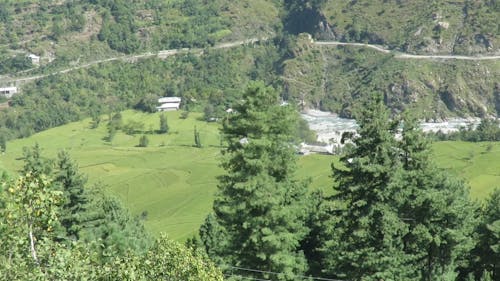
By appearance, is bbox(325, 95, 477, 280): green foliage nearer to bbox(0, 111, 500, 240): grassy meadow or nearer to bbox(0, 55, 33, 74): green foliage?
bbox(0, 111, 500, 240): grassy meadow

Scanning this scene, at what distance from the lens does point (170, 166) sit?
359 feet

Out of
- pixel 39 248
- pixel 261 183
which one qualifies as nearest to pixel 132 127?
pixel 261 183

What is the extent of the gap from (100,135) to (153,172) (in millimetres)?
41254

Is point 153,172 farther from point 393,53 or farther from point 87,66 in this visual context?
point 393,53

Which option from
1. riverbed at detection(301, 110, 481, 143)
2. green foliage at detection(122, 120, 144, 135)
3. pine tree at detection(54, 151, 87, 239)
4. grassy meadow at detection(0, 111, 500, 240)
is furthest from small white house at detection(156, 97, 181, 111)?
pine tree at detection(54, 151, 87, 239)

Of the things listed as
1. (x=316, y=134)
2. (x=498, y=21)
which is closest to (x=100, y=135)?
(x=316, y=134)

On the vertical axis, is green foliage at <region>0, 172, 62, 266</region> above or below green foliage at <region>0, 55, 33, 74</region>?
above

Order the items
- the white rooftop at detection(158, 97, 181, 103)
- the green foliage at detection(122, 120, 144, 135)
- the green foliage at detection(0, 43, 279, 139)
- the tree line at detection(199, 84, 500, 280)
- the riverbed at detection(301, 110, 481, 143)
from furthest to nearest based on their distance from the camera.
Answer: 1. the white rooftop at detection(158, 97, 181, 103)
2. the green foliage at detection(0, 43, 279, 139)
3. the riverbed at detection(301, 110, 481, 143)
4. the green foliage at detection(122, 120, 144, 135)
5. the tree line at detection(199, 84, 500, 280)

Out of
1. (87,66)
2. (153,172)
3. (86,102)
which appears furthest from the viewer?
(87,66)

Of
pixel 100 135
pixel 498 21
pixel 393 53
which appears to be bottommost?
pixel 100 135

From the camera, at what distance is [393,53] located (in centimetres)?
19375

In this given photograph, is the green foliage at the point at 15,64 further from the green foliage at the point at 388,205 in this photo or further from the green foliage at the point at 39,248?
the green foliage at the point at 39,248

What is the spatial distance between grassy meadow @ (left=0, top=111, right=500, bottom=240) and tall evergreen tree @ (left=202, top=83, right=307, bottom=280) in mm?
39235

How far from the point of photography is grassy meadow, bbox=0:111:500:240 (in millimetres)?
82500
